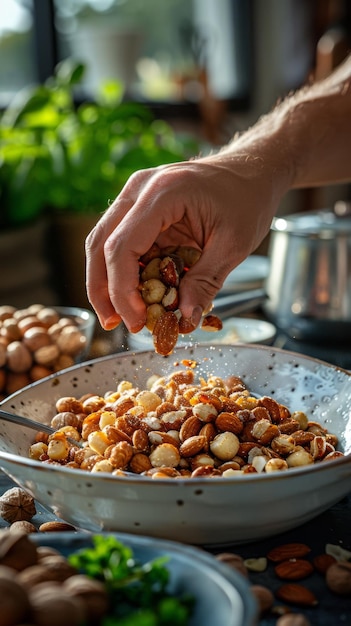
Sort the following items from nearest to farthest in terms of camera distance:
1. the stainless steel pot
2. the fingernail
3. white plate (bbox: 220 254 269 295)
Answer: the fingernail → the stainless steel pot → white plate (bbox: 220 254 269 295)

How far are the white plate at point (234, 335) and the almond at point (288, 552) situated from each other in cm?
62

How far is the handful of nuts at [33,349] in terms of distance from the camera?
53.4 inches

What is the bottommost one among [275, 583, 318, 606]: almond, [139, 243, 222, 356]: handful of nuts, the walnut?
the walnut

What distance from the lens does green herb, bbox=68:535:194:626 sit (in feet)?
1.78

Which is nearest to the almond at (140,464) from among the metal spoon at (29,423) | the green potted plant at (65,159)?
the metal spoon at (29,423)

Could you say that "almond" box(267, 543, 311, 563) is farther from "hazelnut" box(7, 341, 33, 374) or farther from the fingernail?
"hazelnut" box(7, 341, 33, 374)

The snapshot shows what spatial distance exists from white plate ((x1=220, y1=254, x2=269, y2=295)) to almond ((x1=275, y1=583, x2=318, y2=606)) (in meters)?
1.10

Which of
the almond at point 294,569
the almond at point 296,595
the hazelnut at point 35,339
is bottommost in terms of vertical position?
the hazelnut at point 35,339

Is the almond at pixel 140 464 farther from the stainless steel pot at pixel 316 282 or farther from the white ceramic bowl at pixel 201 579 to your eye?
the stainless steel pot at pixel 316 282

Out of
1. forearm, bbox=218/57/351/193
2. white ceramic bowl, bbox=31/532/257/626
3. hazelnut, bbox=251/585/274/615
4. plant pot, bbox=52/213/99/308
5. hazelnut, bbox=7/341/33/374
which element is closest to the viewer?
white ceramic bowl, bbox=31/532/257/626

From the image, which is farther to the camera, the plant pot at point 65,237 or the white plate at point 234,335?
the plant pot at point 65,237

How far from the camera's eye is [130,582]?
0.59 m

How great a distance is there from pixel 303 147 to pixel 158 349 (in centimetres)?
54

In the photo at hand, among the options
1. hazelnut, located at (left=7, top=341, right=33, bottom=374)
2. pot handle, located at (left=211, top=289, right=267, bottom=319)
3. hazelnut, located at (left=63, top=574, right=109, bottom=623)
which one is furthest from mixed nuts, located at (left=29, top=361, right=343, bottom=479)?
pot handle, located at (left=211, top=289, right=267, bottom=319)
